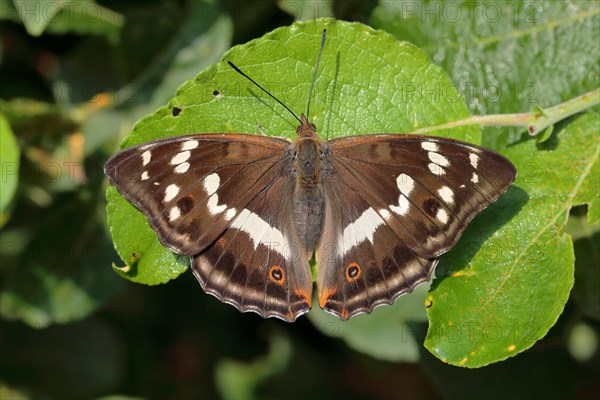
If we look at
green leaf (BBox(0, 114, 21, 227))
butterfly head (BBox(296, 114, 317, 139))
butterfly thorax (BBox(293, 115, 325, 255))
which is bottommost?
butterfly thorax (BBox(293, 115, 325, 255))

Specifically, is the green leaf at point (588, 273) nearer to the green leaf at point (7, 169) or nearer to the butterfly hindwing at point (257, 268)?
the butterfly hindwing at point (257, 268)

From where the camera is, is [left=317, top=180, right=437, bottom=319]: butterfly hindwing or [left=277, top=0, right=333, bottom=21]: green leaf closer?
[left=317, top=180, right=437, bottom=319]: butterfly hindwing

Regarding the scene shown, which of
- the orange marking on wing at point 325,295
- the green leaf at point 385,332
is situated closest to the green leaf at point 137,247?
the orange marking on wing at point 325,295

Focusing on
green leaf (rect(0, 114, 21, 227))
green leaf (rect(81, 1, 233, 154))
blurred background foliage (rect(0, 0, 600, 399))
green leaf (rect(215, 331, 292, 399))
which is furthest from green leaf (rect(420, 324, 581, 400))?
green leaf (rect(0, 114, 21, 227))

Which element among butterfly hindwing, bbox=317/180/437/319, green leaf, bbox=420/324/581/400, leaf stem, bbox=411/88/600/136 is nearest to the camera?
leaf stem, bbox=411/88/600/136

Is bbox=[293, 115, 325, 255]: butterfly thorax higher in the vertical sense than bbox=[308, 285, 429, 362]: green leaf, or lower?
higher

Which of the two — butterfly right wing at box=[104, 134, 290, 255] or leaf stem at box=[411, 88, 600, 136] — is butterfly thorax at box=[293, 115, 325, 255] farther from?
leaf stem at box=[411, 88, 600, 136]
